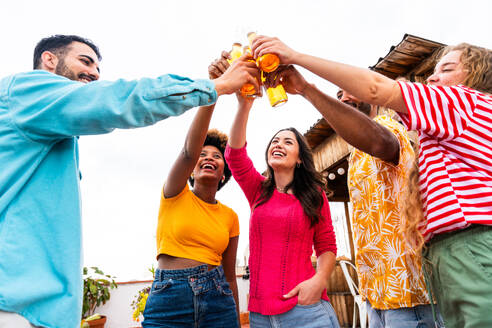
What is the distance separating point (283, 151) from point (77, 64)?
1.16m

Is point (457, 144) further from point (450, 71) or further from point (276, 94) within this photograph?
point (276, 94)

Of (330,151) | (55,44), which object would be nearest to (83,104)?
(55,44)

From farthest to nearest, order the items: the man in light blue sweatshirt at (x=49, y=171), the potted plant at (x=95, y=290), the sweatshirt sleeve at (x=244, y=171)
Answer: the potted plant at (x=95, y=290)
the sweatshirt sleeve at (x=244, y=171)
the man in light blue sweatshirt at (x=49, y=171)

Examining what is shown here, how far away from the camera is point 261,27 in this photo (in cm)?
159

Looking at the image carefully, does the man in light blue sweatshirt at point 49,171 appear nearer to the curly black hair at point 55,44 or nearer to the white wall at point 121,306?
the curly black hair at point 55,44

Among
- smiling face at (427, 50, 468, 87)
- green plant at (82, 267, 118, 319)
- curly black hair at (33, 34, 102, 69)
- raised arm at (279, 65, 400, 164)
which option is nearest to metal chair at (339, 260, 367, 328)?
raised arm at (279, 65, 400, 164)

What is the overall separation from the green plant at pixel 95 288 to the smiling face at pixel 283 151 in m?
6.06

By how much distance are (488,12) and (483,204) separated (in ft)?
11.0

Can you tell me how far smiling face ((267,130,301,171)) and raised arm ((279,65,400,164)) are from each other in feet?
1.78

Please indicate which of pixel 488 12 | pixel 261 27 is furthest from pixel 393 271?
pixel 488 12

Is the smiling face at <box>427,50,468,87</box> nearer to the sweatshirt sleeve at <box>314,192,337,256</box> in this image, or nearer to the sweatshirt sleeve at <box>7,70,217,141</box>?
the sweatshirt sleeve at <box>314,192,337,256</box>

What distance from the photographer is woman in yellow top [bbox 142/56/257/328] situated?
1.49m

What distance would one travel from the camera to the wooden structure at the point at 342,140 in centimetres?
286

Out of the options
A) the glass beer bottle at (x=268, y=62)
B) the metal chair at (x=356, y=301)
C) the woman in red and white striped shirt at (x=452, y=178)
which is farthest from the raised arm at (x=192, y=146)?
the metal chair at (x=356, y=301)
